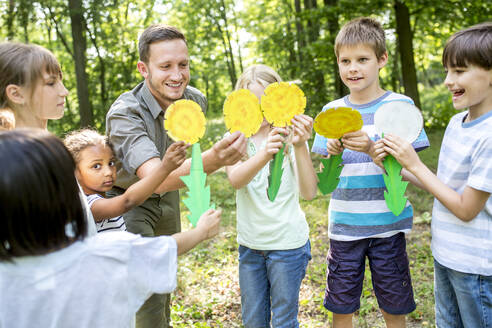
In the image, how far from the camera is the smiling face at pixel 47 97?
166 centimetres

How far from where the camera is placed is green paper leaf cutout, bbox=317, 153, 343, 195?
6.47 ft

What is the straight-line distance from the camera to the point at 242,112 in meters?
1.73

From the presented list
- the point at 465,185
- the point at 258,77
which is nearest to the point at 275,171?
the point at 258,77

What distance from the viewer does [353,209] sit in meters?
2.09

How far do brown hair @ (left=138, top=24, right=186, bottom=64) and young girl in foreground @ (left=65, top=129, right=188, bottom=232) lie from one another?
547 mm

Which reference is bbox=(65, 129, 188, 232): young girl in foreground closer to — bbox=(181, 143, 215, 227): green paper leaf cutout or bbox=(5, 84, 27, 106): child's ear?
bbox=(181, 143, 215, 227): green paper leaf cutout

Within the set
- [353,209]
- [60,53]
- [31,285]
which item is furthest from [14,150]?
[60,53]

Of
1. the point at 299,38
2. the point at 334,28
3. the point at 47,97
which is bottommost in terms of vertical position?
the point at 47,97

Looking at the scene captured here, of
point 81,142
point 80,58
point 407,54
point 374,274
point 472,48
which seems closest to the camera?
point 472,48

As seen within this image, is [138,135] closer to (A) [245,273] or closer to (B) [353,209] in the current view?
(A) [245,273]

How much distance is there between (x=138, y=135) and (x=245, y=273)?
0.96m

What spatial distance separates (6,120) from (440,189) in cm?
196

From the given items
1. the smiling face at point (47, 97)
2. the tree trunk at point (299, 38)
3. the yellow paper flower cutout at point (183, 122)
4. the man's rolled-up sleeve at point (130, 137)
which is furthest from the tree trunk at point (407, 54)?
the smiling face at point (47, 97)

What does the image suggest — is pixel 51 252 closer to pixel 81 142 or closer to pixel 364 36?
pixel 81 142
